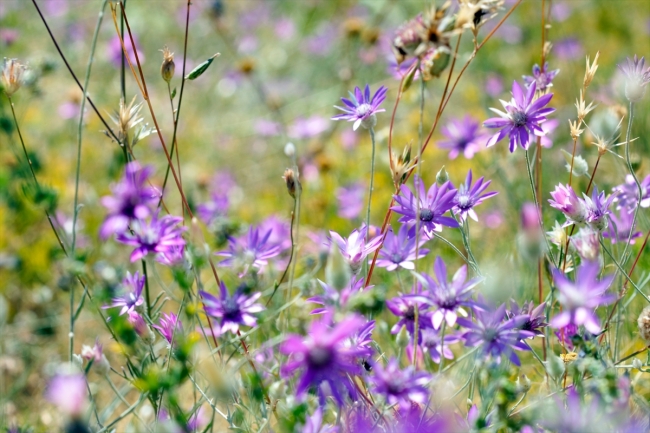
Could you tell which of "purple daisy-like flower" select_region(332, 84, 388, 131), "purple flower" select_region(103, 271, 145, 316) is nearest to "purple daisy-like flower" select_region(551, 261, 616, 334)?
"purple daisy-like flower" select_region(332, 84, 388, 131)

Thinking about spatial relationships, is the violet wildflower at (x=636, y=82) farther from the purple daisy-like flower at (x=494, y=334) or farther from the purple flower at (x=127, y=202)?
the purple flower at (x=127, y=202)

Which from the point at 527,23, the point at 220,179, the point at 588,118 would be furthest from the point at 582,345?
the point at 527,23

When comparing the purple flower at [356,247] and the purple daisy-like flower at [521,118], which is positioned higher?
the purple daisy-like flower at [521,118]

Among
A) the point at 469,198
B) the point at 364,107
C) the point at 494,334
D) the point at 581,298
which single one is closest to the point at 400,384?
the point at 494,334

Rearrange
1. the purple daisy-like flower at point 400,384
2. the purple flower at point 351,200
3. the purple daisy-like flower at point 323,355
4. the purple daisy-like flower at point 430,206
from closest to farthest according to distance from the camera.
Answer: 1. the purple daisy-like flower at point 323,355
2. the purple daisy-like flower at point 400,384
3. the purple daisy-like flower at point 430,206
4. the purple flower at point 351,200

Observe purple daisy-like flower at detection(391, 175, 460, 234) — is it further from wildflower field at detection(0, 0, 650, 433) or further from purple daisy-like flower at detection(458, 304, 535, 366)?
purple daisy-like flower at detection(458, 304, 535, 366)

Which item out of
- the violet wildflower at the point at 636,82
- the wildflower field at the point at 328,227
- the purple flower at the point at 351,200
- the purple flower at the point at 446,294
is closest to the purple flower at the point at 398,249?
the wildflower field at the point at 328,227
